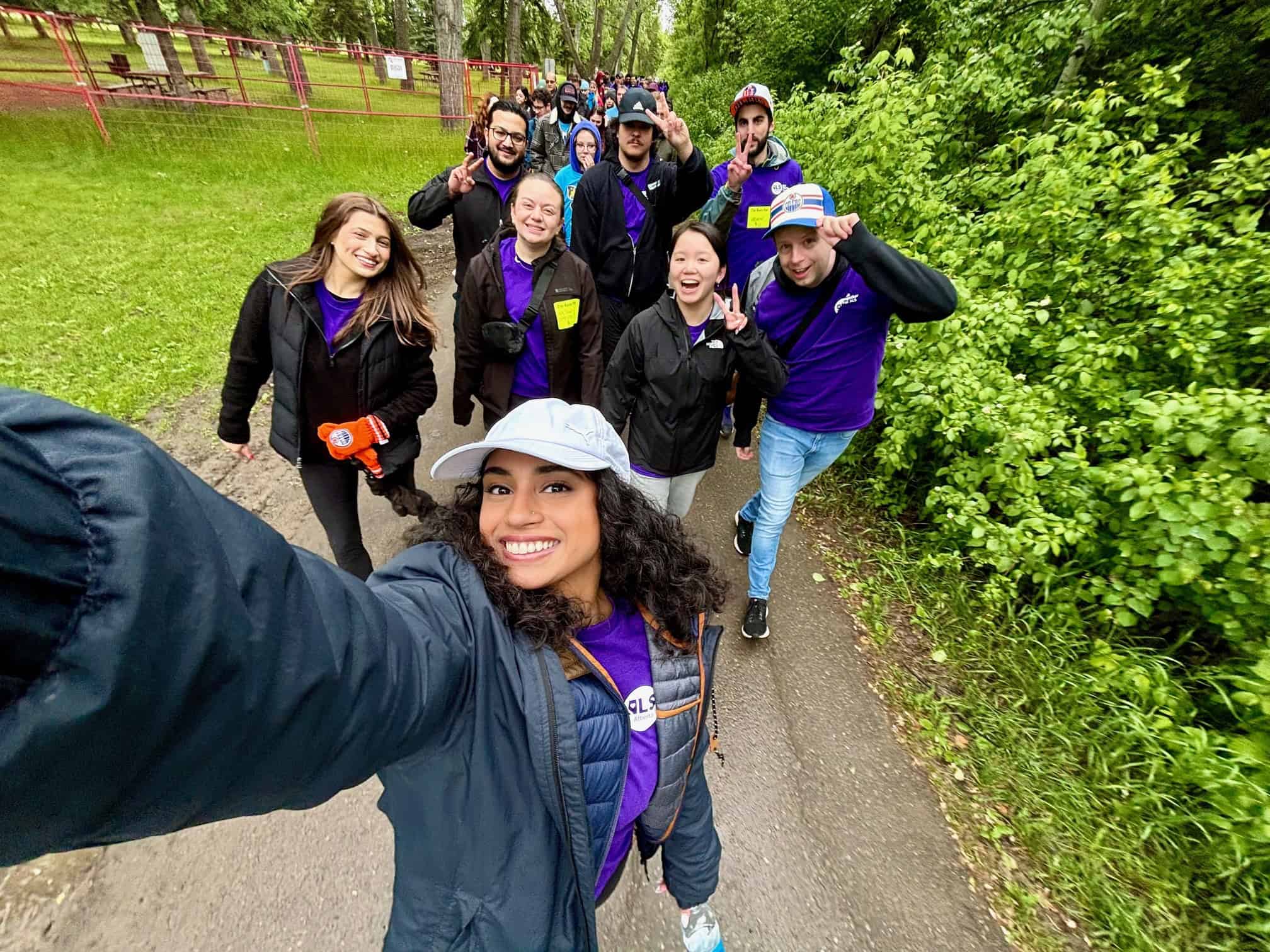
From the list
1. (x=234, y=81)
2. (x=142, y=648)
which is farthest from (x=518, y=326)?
(x=234, y=81)

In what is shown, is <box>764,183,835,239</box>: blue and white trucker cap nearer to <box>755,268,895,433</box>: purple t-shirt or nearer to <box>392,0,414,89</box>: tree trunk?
<box>755,268,895,433</box>: purple t-shirt

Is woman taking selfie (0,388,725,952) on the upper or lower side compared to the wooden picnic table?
upper

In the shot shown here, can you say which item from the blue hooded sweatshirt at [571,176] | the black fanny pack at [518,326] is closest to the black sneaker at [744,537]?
the black fanny pack at [518,326]

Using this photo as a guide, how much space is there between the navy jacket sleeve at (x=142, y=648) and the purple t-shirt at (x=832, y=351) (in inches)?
99.0

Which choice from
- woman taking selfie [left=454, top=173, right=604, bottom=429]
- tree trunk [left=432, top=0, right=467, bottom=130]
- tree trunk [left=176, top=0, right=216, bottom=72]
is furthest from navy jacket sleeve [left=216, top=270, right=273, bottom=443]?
tree trunk [left=176, top=0, right=216, bottom=72]

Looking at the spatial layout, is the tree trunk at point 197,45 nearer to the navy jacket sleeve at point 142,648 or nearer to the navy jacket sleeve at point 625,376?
the navy jacket sleeve at point 625,376

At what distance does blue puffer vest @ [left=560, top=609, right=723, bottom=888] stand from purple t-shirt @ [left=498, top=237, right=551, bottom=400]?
219cm

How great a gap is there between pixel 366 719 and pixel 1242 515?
11.1 ft

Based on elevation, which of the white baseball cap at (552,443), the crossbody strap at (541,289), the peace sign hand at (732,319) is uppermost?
the white baseball cap at (552,443)

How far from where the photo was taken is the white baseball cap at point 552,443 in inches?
52.2

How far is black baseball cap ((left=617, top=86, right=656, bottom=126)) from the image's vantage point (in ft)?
12.6

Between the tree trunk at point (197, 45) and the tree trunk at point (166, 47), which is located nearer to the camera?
the tree trunk at point (166, 47)

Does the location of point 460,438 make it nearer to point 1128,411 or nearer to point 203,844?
point 203,844

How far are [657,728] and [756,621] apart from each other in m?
1.93
